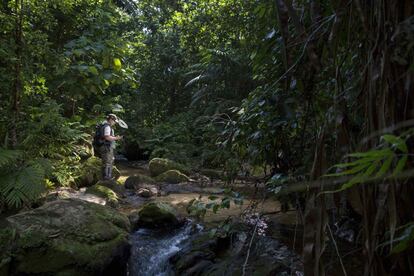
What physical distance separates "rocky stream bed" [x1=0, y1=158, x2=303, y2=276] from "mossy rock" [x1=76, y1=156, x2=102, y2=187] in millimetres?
1835

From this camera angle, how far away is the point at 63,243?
434 centimetres

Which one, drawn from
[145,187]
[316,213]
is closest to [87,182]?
[145,187]

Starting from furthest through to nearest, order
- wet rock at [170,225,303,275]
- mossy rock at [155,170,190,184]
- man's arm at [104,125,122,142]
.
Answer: mossy rock at [155,170,190,184] < man's arm at [104,125,122,142] < wet rock at [170,225,303,275]

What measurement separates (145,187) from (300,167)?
290 inches

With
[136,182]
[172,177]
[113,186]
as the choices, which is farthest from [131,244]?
[172,177]

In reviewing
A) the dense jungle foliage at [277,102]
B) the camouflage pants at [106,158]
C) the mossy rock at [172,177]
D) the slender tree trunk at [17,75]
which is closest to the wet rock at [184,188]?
the mossy rock at [172,177]

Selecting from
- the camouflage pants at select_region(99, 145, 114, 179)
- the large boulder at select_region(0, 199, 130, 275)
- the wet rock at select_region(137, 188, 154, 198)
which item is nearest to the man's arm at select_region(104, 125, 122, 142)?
the camouflage pants at select_region(99, 145, 114, 179)

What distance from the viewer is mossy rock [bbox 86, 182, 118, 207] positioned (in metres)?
7.52

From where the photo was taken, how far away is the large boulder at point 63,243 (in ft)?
13.6

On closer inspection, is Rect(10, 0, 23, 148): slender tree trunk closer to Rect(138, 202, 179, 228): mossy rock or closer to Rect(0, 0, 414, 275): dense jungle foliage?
Rect(0, 0, 414, 275): dense jungle foliage

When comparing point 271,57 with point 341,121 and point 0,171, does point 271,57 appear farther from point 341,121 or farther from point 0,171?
point 0,171

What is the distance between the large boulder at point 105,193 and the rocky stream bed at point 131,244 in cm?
100

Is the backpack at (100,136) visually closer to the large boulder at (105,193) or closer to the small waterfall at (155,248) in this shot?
the large boulder at (105,193)

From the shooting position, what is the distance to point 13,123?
552 centimetres
